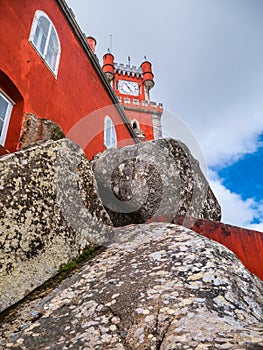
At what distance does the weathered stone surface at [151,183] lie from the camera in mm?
3525

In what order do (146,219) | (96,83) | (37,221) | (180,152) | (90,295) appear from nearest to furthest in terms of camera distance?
(90,295) < (37,221) < (146,219) < (180,152) < (96,83)

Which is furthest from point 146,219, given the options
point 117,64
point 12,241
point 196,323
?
point 117,64

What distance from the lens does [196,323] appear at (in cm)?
129

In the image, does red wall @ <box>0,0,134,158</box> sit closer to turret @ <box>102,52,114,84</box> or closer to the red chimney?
turret @ <box>102,52,114,84</box>

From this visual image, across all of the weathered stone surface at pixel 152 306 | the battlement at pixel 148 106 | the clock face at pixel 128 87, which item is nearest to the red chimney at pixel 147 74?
the clock face at pixel 128 87

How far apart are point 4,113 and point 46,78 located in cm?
151

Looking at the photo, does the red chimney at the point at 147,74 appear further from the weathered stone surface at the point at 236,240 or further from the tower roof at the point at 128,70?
the weathered stone surface at the point at 236,240

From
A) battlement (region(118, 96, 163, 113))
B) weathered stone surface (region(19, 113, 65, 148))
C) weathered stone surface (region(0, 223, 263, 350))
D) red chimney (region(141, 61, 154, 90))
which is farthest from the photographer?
red chimney (region(141, 61, 154, 90))

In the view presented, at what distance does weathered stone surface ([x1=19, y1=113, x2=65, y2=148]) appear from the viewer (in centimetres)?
489

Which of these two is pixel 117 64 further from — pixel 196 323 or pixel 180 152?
pixel 196 323

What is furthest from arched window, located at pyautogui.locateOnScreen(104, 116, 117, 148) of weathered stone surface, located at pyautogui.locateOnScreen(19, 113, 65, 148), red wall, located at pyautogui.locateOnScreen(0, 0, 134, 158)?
weathered stone surface, located at pyautogui.locateOnScreen(19, 113, 65, 148)

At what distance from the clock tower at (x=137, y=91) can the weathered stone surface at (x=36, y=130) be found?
1943 cm

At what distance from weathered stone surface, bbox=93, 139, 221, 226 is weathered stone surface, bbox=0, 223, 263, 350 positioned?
1.17 meters

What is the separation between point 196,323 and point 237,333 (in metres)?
0.22
